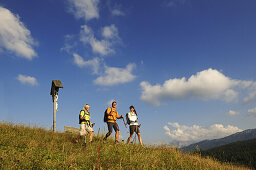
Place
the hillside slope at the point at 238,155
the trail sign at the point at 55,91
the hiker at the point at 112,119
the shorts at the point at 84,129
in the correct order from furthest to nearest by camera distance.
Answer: the hillside slope at the point at 238,155 → the trail sign at the point at 55,91 → the hiker at the point at 112,119 → the shorts at the point at 84,129

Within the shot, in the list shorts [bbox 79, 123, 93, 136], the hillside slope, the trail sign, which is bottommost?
the hillside slope

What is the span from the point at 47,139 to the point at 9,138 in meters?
1.49

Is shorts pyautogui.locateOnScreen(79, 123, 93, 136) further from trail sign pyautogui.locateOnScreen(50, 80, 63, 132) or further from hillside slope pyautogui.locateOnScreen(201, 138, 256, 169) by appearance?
hillside slope pyautogui.locateOnScreen(201, 138, 256, 169)

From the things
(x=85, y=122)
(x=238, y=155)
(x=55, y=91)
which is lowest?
(x=238, y=155)

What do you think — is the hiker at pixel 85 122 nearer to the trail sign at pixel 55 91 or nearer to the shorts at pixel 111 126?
the shorts at pixel 111 126

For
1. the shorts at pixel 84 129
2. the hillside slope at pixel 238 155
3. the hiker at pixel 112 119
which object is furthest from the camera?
the hillside slope at pixel 238 155

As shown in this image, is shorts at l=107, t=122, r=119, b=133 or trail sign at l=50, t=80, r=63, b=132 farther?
trail sign at l=50, t=80, r=63, b=132

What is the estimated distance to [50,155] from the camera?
5367 millimetres

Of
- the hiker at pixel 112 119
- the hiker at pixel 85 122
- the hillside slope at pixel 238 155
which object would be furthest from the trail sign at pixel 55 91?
the hillside slope at pixel 238 155

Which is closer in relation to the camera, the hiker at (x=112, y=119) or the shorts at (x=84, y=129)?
the shorts at (x=84, y=129)

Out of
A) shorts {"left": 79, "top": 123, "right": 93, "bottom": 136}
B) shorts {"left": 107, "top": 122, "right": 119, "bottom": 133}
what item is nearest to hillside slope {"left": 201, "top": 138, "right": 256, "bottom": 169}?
shorts {"left": 107, "top": 122, "right": 119, "bottom": 133}

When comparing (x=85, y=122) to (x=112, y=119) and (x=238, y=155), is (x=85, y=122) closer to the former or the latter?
(x=112, y=119)

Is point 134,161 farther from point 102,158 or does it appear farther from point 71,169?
point 71,169

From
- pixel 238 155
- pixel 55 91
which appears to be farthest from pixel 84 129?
pixel 238 155
